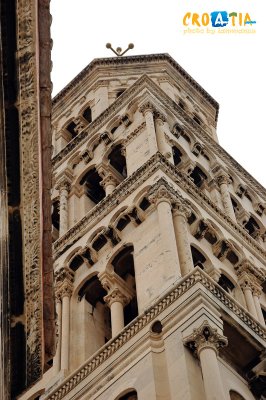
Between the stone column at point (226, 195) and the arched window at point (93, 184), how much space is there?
339cm

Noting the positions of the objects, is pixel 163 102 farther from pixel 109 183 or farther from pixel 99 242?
pixel 99 242

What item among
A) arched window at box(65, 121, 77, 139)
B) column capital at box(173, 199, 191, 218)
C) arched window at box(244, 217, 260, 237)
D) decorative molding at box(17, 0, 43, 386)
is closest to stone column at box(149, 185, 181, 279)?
column capital at box(173, 199, 191, 218)

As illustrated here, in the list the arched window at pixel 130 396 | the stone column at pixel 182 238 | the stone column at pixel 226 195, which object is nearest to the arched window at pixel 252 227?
the stone column at pixel 226 195

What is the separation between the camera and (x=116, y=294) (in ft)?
72.5

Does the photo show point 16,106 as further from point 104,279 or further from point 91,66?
point 91,66

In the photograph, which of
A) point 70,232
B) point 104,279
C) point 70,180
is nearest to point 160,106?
point 70,180

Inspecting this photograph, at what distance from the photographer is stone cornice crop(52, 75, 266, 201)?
31.1 meters

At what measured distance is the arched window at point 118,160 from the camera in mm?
29327

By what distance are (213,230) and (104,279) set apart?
3.36 meters

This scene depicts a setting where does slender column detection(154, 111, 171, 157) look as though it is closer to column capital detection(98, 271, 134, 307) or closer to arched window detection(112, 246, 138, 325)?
arched window detection(112, 246, 138, 325)

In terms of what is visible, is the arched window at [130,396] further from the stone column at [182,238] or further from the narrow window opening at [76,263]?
the narrow window opening at [76,263]

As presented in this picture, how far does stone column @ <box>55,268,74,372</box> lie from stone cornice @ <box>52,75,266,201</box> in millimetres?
7897

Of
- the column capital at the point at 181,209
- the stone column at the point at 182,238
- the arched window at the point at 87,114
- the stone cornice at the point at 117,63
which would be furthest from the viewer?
the stone cornice at the point at 117,63

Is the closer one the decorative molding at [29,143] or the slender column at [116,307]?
the decorative molding at [29,143]
